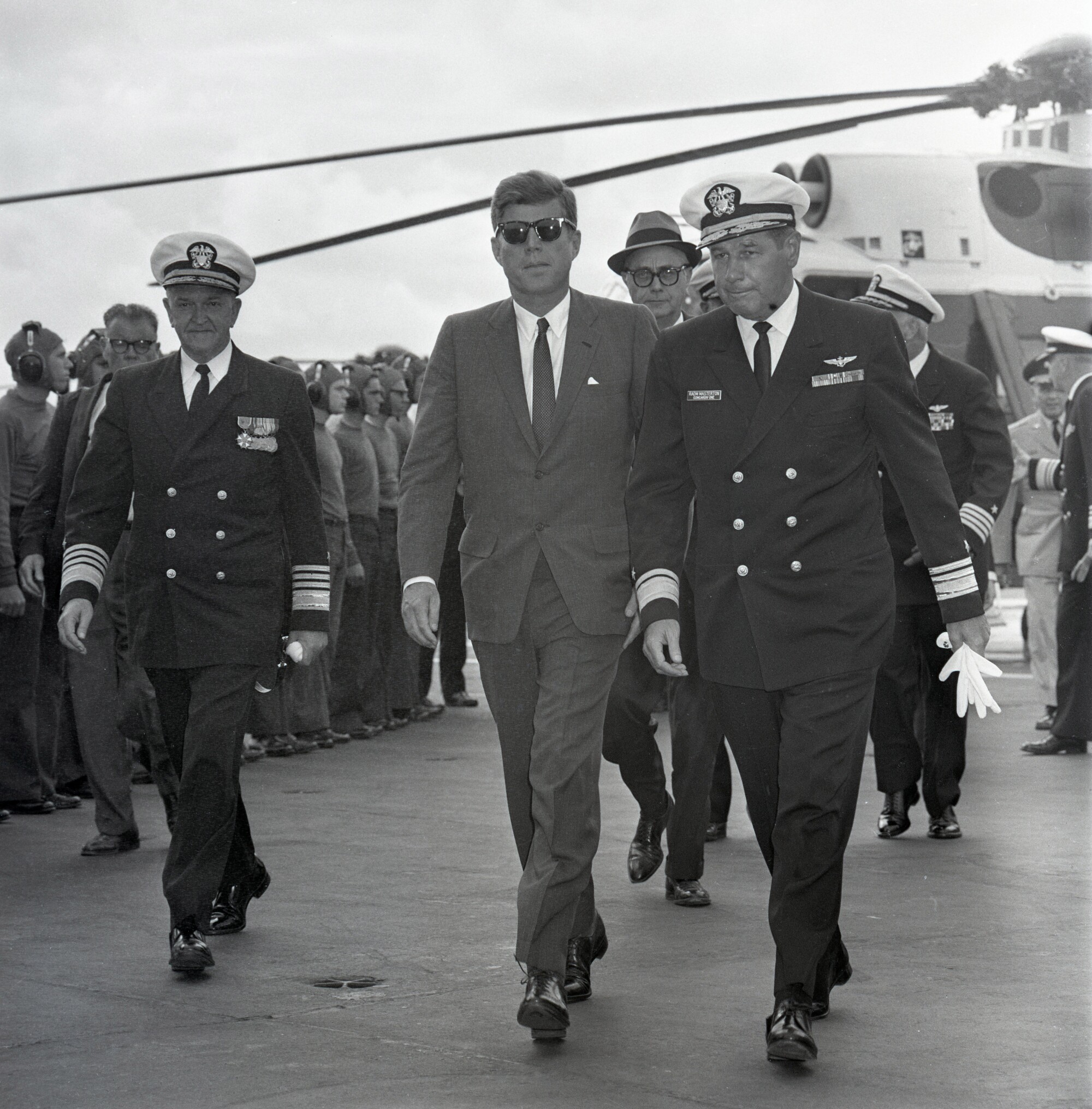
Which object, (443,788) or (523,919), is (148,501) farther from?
(443,788)

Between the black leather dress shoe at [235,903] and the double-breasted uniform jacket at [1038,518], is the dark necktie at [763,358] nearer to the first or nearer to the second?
the black leather dress shoe at [235,903]

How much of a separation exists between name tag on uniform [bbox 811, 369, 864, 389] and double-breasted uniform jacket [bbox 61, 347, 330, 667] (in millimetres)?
1594

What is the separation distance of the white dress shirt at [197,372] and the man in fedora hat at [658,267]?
2004mm

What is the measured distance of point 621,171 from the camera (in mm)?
13602

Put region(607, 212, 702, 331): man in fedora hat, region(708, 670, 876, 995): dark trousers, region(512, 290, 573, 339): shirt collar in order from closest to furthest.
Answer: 1. region(708, 670, 876, 995): dark trousers
2. region(512, 290, 573, 339): shirt collar
3. region(607, 212, 702, 331): man in fedora hat

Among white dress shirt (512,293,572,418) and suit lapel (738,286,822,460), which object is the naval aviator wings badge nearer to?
white dress shirt (512,293,572,418)

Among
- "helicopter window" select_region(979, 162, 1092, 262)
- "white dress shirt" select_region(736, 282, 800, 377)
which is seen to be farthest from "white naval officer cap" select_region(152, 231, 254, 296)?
"helicopter window" select_region(979, 162, 1092, 262)

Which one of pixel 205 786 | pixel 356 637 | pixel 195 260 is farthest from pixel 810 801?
pixel 356 637

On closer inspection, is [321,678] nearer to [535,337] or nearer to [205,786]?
[205,786]

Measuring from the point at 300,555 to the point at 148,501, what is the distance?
0.47 meters

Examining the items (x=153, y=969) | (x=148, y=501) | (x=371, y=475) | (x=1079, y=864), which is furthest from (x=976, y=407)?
(x=371, y=475)

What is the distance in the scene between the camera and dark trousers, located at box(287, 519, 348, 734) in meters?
11.0

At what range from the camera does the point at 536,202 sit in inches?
193

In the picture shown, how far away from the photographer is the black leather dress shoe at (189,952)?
5.17m
